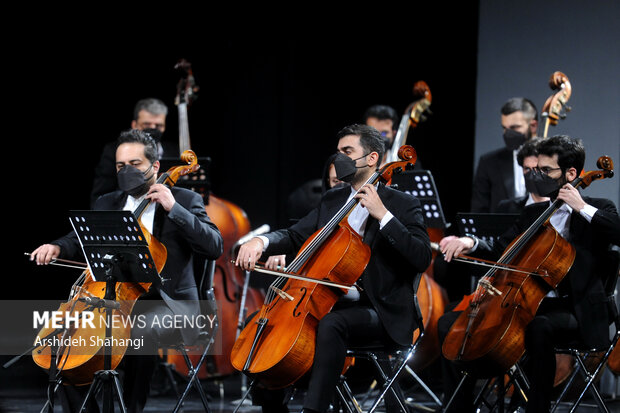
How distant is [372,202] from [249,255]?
497mm

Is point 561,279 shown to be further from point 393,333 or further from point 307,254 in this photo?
point 307,254

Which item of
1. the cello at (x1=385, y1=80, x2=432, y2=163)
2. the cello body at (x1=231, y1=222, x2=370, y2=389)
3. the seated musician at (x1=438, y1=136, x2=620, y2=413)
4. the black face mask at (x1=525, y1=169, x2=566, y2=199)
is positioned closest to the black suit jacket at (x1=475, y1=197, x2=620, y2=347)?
the seated musician at (x1=438, y1=136, x2=620, y2=413)

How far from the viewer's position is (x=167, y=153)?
5500 millimetres

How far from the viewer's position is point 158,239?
386cm

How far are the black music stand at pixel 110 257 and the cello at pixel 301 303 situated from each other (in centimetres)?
46

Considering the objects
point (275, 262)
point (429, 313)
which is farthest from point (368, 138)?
point (429, 313)

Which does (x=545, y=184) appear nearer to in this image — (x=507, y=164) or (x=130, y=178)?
(x=507, y=164)

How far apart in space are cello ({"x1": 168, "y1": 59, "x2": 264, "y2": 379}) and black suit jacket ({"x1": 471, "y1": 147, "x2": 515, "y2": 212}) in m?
1.35

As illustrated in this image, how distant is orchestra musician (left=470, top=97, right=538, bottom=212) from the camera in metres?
4.87

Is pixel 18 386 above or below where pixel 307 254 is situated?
below

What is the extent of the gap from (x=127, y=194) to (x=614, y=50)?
113 inches

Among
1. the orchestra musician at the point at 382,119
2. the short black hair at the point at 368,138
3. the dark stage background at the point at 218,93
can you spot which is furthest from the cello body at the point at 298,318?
the dark stage background at the point at 218,93

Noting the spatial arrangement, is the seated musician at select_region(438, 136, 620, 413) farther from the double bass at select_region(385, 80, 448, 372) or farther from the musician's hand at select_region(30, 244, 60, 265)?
the musician's hand at select_region(30, 244, 60, 265)

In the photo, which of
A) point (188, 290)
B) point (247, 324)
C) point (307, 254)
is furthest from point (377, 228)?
point (188, 290)
